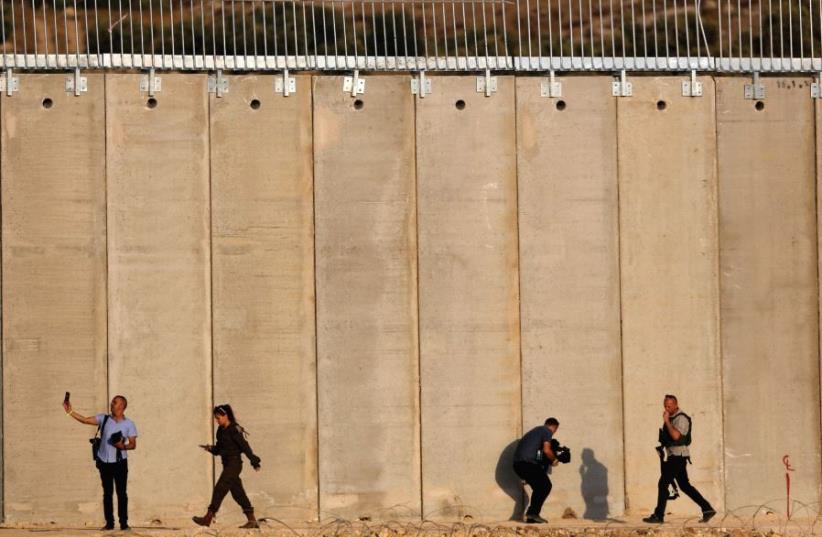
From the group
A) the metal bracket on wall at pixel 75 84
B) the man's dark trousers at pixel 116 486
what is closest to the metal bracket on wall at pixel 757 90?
the metal bracket on wall at pixel 75 84

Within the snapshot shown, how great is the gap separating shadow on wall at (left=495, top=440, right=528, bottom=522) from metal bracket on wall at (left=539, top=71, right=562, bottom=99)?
12.4 ft

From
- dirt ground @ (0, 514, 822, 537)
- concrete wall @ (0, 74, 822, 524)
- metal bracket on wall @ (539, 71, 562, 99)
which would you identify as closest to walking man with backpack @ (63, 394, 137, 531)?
dirt ground @ (0, 514, 822, 537)

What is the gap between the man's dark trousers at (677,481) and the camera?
58.9 feet

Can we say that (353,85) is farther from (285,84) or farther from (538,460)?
(538,460)

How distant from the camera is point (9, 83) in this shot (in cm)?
1888

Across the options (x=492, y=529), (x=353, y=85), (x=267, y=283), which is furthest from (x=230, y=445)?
(x=353, y=85)

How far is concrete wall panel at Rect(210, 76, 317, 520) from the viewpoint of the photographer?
61.9 feet

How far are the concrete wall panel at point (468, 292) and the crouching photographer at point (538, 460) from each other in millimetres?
546

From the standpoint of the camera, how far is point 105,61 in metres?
19.0

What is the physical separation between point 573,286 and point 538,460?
201 cm

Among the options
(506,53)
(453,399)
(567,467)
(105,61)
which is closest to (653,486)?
(567,467)

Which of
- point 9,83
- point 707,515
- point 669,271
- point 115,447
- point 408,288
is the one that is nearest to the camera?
point 115,447

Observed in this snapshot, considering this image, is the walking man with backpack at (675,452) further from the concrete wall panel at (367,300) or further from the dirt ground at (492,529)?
the concrete wall panel at (367,300)

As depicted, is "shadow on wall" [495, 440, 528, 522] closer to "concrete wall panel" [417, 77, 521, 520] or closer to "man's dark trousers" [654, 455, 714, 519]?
"concrete wall panel" [417, 77, 521, 520]
